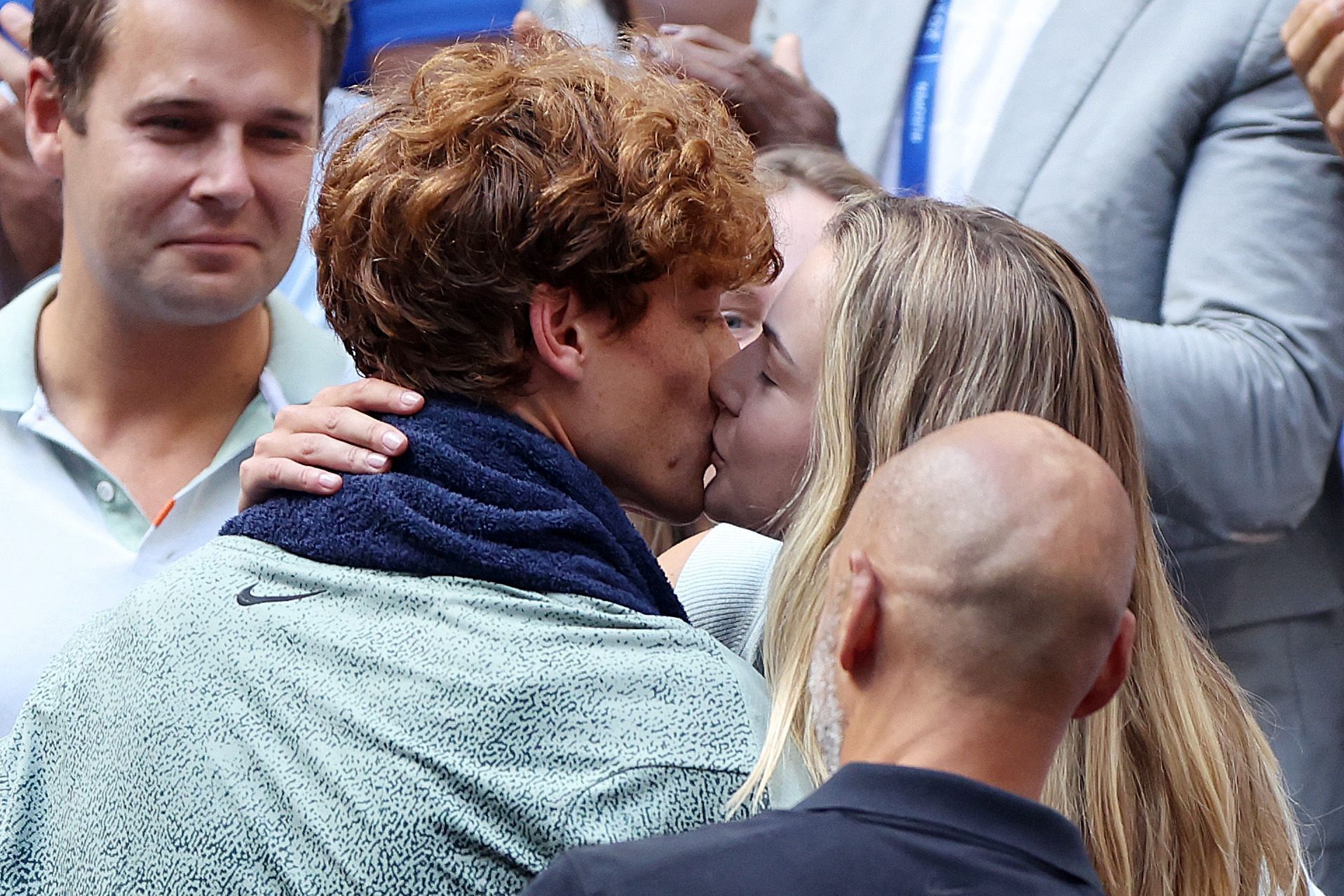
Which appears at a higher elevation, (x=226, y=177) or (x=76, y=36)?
(x=76, y=36)

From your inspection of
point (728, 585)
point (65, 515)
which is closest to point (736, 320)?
point (728, 585)

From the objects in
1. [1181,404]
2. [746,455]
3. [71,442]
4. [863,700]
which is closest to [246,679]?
[863,700]

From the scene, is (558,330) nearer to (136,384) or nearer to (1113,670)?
(1113,670)

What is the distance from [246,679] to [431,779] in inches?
8.4

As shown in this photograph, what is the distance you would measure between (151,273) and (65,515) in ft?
1.29

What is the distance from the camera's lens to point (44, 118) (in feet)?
8.32

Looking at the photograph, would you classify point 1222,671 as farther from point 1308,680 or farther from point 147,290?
point 147,290

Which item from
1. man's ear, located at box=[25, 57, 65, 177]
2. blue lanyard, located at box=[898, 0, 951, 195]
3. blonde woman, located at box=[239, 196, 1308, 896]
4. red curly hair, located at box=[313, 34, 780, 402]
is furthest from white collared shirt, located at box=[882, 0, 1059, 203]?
man's ear, located at box=[25, 57, 65, 177]

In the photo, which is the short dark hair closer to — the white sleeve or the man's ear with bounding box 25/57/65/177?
the man's ear with bounding box 25/57/65/177

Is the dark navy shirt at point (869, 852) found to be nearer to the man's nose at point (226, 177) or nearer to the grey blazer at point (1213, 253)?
the grey blazer at point (1213, 253)

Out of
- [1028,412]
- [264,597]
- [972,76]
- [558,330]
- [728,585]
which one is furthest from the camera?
[972,76]

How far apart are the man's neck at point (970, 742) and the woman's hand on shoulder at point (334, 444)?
0.56 metres

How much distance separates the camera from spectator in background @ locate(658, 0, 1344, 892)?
234cm

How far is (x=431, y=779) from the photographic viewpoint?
1.27 m
